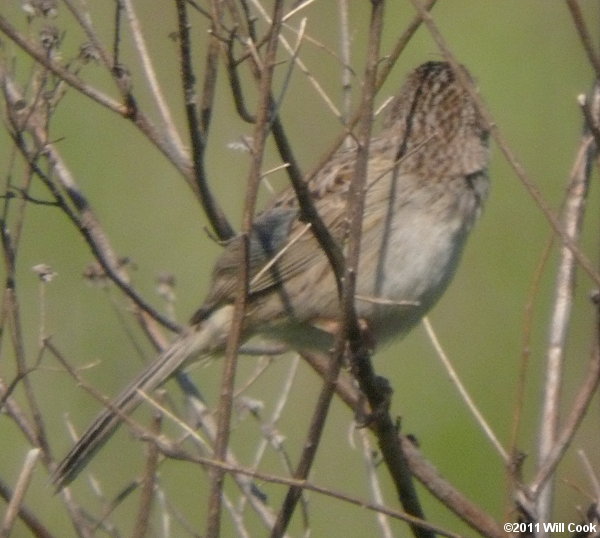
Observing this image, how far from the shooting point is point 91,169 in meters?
8.87

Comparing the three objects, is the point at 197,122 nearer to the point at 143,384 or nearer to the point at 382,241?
the point at 382,241

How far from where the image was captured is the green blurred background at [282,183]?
6891mm

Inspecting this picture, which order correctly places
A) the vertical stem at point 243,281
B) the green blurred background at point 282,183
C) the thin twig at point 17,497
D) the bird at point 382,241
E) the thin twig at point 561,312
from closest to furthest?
the vertical stem at point 243,281 → the thin twig at point 17,497 → the thin twig at point 561,312 → the bird at point 382,241 → the green blurred background at point 282,183

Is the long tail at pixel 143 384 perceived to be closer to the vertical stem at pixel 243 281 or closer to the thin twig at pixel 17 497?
the thin twig at pixel 17 497

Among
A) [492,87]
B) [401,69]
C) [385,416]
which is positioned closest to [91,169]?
→ [401,69]

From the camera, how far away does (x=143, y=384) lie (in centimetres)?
436

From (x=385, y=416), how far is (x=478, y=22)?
6.93m

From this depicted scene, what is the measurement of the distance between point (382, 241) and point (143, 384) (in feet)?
2.53

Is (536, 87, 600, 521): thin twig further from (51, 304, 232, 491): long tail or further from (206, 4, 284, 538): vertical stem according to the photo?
(51, 304, 232, 491): long tail

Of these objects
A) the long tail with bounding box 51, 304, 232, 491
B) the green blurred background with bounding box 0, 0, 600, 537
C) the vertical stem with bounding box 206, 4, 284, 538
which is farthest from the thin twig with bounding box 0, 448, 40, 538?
the green blurred background with bounding box 0, 0, 600, 537

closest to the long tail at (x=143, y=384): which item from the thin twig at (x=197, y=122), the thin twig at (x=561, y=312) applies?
the thin twig at (x=197, y=122)

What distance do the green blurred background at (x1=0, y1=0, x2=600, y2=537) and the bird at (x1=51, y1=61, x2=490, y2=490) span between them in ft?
6.01

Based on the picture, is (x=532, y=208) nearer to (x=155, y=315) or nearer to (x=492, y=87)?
(x=492, y=87)

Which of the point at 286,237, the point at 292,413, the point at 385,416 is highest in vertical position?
the point at 286,237
